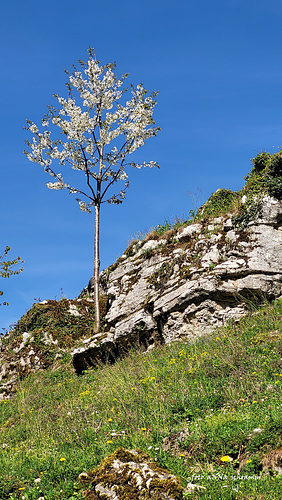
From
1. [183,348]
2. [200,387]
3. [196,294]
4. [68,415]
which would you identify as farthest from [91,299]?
[200,387]

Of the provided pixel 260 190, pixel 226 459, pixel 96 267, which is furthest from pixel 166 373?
pixel 96 267

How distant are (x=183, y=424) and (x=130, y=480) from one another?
5.95ft

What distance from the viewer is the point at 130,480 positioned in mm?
5164

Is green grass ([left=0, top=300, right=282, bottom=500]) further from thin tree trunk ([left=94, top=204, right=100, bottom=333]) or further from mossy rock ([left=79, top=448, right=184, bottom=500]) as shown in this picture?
thin tree trunk ([left=94, top=204, right=100, bottom=333])

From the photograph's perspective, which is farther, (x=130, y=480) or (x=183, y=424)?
(x=183, y=424)

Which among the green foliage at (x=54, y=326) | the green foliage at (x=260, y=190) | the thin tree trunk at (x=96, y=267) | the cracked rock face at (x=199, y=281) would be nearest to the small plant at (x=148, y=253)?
the cracked rock face at (x=199, y=281)

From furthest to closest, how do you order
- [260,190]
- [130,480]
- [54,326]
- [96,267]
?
[54,326], [96,267], [260,190], [130,480]

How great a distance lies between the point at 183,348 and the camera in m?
11.5

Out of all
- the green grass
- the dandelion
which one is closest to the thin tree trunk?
the green grass

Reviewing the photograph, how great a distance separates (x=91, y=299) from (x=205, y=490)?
16.0 metres

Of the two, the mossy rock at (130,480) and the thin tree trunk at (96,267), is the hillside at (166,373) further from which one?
the thin tree trunk at (96,267)

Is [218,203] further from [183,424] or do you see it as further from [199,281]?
[183,424]

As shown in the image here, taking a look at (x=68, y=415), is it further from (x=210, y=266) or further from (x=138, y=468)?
(x=210, y=266)

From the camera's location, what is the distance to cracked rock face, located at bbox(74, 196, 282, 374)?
13.4 m
